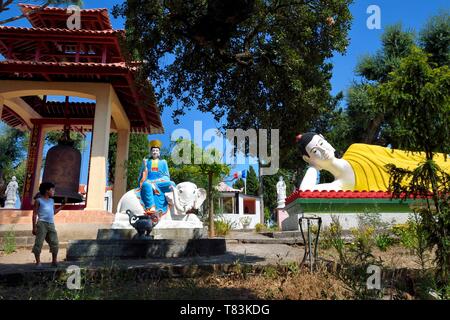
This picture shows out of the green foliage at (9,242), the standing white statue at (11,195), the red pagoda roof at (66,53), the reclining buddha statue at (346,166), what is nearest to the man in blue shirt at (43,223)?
the green foliage at (9,242)

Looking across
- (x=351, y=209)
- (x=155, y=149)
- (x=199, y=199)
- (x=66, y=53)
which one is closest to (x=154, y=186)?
(x=155, y=149)

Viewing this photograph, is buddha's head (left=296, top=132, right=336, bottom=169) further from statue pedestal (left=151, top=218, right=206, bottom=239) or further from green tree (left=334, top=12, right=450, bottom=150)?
green tree (left=334, top=12, right=450, bottom=150)

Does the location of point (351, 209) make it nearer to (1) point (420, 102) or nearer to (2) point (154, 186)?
(2) point (154, 186)

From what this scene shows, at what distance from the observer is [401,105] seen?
4.60 metres

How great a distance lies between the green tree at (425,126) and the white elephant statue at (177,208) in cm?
518

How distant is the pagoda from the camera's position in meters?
11.3

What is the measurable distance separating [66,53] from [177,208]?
24.9 ft

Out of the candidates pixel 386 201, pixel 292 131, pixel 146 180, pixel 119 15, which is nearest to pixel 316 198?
pixel 386 201

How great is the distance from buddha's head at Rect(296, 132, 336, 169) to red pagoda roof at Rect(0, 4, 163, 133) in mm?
4545

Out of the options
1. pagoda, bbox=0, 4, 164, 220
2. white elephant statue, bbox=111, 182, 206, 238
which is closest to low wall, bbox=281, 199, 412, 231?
white elephant statue, bbox=111, 182, 206, 238

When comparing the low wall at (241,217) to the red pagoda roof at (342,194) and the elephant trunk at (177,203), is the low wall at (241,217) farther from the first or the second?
the elephant trunk at (177,203)

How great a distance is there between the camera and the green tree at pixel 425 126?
4.28 m

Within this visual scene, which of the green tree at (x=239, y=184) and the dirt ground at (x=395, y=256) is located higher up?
the green tree at (x=239, y=184)

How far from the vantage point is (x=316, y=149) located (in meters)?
11.1
